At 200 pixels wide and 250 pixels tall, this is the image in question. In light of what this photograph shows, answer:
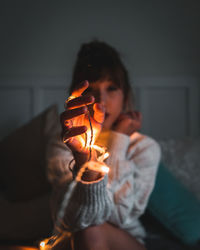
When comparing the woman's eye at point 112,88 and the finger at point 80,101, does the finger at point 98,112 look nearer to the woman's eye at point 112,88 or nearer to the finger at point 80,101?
the finger at point 80,101

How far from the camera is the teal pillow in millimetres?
865

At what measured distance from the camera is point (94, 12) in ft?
4.96

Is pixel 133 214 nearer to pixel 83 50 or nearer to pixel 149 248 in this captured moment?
pixel 149 248

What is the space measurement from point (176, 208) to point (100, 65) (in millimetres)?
624

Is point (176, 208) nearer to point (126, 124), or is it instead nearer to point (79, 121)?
point (126, 124)

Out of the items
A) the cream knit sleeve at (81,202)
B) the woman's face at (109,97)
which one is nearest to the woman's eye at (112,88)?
the woman's face at (109,97)

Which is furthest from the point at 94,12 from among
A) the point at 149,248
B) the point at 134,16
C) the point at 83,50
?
the point at 149,248

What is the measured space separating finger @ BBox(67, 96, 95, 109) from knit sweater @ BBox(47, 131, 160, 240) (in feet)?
0.74

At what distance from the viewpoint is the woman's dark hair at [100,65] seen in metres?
0.59

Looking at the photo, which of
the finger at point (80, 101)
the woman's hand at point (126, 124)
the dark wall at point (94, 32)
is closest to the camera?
the finger at point (80, 101)

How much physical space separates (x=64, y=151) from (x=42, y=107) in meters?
0.73

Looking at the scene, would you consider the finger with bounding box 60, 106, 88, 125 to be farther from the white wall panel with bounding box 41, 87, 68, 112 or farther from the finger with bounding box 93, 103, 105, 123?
the white wall panel with bounding box 41, 87, 68, 112

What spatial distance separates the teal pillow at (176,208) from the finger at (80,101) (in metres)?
0.70

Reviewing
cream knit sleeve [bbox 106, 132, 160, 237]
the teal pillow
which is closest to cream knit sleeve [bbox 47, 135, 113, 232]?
cream knit sleeve [bbox 106, 132, 160, 237]
